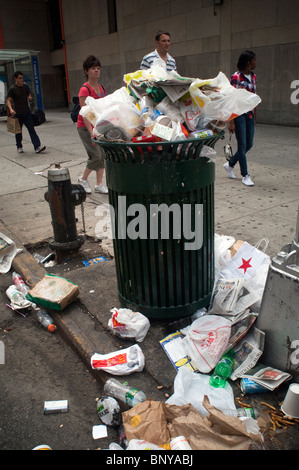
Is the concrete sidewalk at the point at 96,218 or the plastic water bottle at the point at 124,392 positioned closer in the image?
the plastic water bottle at the point at 124,392

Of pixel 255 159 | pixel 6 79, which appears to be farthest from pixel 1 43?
pixel 255 159

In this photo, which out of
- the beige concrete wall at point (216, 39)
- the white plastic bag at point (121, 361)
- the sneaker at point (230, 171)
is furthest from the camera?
the beige concrete wall at point (216, 39)

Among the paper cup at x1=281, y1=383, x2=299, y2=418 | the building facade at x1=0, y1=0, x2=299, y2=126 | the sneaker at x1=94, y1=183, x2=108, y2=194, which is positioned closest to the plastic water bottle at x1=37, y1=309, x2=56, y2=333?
the paper cup at x1=281, y1=383, x2=299, y2=418

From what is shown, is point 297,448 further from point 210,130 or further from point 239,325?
point 210,130

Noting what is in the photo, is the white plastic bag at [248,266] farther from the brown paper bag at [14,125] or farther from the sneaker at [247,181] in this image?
the brown paper bag at [14,125]

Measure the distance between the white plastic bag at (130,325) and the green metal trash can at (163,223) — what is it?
0.26ft

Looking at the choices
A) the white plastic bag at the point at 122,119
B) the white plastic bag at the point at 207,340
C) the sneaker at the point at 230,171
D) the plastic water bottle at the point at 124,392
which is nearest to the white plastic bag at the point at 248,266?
the white plastic bag at the point at 207,340

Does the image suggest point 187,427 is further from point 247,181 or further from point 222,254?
point 247,181

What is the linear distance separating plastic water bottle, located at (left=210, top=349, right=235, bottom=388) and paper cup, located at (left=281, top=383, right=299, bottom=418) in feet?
1.06

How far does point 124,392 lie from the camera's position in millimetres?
2029

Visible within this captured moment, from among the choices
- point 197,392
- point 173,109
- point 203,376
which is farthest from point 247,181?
point 197,392

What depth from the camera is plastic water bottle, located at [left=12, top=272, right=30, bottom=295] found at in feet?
10.7

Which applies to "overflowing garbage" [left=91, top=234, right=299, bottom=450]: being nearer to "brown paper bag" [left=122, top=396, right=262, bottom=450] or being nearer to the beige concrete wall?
"brown paper bag" [left=122, top=396, right=262, bottom=450]

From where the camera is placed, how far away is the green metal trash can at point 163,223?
6.96ft
